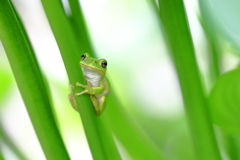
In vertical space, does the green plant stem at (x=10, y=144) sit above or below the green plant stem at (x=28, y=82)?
below

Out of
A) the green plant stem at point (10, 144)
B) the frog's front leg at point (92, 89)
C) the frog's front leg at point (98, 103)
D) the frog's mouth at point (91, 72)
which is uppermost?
the frog's mouth at point (91, 72)

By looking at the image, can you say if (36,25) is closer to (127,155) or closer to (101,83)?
(101,83)

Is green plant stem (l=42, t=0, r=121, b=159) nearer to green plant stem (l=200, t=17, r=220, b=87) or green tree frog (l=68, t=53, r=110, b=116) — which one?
green tree frog (l=68, t=53, r=110, b=116)

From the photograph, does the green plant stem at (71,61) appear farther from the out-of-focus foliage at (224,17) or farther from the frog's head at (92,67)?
the out-of-focus foliage at (224,17)

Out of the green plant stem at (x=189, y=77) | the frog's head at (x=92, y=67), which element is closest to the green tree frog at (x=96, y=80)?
the frog's head at (x=92, y=67)

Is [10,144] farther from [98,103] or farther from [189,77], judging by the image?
[189,77]

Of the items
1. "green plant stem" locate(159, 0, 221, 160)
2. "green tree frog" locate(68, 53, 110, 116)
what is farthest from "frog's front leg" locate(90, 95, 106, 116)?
"green plant stem" locate(159, 0, 221, 160)

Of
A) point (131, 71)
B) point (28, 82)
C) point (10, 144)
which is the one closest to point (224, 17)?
point (131, 71)

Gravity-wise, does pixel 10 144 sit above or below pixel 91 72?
below
